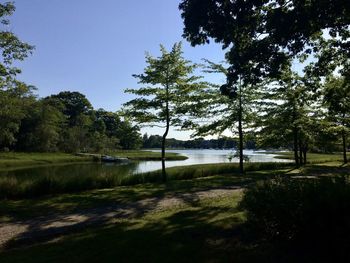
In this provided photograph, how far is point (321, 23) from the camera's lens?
10734 millimetres

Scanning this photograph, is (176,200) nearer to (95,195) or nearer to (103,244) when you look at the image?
(95,195)

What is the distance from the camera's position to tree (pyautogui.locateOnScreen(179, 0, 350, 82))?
404 inches

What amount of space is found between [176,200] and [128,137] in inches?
343

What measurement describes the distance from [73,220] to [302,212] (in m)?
6.75

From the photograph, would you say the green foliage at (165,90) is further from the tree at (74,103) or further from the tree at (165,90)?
the tree at (74,103)

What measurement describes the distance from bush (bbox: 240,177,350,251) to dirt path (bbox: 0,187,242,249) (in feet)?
15.3

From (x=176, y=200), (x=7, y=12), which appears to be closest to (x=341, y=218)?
(x=176, y=200)

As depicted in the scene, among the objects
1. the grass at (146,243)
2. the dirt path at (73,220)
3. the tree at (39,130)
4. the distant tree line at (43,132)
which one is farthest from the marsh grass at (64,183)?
the tree at (39,130)

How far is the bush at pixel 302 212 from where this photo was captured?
516 centimetres

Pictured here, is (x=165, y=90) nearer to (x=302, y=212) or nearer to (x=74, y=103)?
(x=302, y=212)

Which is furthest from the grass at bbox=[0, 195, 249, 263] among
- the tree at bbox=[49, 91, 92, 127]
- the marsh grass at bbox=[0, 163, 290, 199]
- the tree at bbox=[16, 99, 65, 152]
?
the tree at bbox=[49, 91, 92, 127]

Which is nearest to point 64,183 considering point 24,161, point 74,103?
point 24,161

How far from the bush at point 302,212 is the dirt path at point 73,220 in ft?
15.3

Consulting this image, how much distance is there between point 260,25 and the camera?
38.0 feet
